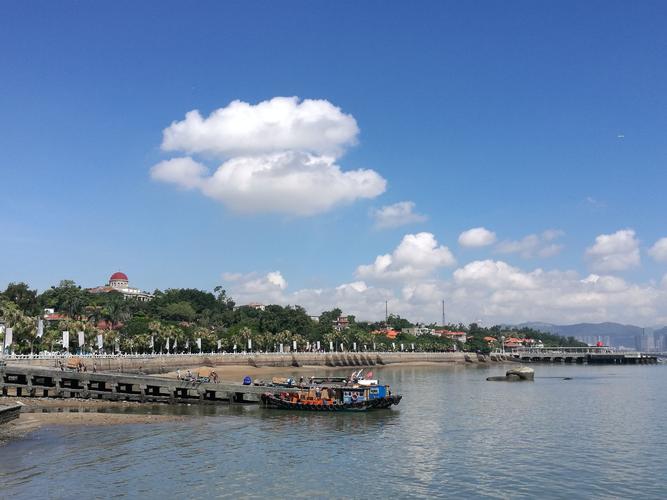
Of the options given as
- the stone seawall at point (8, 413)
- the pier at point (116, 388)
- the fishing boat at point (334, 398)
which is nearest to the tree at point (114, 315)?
the pier at point (116, 388)

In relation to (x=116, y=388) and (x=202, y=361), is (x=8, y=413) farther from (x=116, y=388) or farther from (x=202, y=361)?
(x=202, y=361)

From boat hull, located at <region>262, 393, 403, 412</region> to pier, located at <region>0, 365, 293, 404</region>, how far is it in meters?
2.17

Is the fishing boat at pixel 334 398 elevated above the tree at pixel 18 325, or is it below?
below

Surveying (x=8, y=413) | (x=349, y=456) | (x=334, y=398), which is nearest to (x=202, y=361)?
(x=334, y=398)

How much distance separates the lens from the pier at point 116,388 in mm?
63750

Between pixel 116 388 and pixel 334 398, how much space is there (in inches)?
996

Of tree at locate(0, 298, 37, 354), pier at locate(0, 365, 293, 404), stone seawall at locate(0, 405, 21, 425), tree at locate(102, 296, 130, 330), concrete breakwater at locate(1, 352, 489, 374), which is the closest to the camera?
stone seawall at locate(0, 405, 21, 425)

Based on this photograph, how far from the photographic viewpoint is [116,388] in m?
67.0

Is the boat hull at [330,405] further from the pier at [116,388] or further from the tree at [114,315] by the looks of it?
the tree at [114,315]

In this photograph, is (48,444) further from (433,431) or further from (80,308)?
(80,308)

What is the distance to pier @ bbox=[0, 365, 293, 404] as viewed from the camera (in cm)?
6375

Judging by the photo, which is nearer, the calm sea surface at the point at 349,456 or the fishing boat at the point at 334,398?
the calm sea surface at the point at 349,456

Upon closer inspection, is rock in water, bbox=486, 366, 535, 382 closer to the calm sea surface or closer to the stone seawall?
the calm sea surface

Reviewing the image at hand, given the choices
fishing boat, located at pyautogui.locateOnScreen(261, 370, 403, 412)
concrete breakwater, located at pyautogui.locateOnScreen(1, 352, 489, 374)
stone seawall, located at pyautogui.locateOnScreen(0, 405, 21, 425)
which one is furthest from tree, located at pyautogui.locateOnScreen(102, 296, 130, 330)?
stone seawall, located at pyautogui.locateOnScreen(0, 405, 21, 425)
